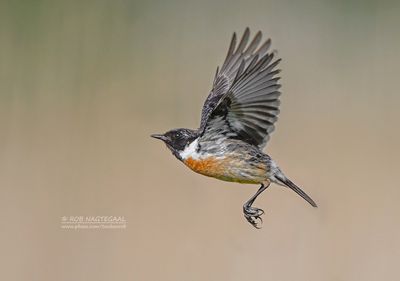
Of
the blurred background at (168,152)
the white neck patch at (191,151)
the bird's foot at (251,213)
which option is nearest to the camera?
the bird's foot at (251,213)

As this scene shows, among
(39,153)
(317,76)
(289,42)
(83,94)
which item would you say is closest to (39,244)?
(39,153)

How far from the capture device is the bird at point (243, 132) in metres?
3.65

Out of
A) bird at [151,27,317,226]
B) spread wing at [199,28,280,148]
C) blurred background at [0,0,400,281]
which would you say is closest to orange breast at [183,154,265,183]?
bird at [151,27,317,226]

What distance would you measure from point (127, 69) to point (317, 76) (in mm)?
1536

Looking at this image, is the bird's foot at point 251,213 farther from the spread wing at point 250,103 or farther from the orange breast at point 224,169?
the spread wing at point 250,103

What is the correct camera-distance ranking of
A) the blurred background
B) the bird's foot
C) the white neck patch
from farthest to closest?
the blurred background
the white neck patch
the bird's foot

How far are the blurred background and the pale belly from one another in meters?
0.81

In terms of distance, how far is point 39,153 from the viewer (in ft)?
18.5

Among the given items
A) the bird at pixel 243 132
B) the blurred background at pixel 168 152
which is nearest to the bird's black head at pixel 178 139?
the bird at pixel 243 132

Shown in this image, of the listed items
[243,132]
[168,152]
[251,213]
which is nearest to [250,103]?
[243,132]

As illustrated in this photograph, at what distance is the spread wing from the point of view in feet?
11.9

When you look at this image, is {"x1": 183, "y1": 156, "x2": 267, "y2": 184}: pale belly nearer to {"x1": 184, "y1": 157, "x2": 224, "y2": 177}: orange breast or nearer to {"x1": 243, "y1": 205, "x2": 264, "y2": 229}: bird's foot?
{"x1": 184, "y1": 157, "x2": 224, "y2": 177}: orange breast

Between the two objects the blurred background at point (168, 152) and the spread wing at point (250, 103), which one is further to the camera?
the blurred background at point (168, 152)

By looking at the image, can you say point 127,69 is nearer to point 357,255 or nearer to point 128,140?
point 128,140
